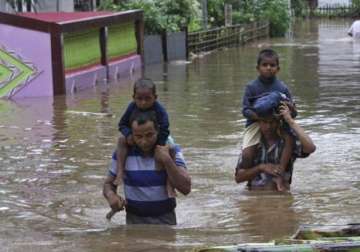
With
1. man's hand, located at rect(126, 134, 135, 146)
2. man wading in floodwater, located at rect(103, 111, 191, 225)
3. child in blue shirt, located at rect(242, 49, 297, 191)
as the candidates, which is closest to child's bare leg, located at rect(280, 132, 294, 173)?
child in blue shirt, located at rect(242, 49, 297, 191)

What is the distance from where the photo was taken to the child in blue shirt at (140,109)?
6012mm

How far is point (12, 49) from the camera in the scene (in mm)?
19484

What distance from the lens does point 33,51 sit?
1956 centimetres

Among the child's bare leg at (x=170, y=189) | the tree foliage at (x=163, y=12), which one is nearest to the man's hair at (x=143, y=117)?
the child's bare leg at (x=170, y=189)

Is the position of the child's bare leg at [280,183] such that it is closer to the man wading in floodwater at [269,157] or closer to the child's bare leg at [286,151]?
the man wading in floodwater at [269,157]

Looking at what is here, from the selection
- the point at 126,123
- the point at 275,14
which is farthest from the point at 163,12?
the point at 126,123

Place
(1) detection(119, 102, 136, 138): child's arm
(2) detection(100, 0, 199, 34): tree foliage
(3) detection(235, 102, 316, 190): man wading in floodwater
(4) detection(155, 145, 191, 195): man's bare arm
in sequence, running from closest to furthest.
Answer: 1. (4) detection(155, 145, 191, 195): man's bare arm
2. (1) detection(119, 102, 136, 138): child's arm
3. (3) detection(235, 102, 316, 190): man wading in floodwater
4. (2) detection(100, 0, 199, 34): tree foliage

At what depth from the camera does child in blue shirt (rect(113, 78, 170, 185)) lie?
19.7 feet

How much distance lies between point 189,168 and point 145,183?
4437 mm

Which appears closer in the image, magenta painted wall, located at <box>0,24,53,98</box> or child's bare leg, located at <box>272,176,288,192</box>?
child's bare leg, located at <box>272,176,288,192</box>

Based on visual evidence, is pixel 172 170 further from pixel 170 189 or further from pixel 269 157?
pixel 269 157

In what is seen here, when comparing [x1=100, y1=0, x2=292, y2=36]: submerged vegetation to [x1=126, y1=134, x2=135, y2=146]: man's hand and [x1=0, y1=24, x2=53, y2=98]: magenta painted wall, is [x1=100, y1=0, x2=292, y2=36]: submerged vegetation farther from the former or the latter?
[x1=126, y1=134, x2=135, y2=146]: man's hand

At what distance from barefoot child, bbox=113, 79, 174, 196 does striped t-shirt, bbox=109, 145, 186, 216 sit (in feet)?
0.18

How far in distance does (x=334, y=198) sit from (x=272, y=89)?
1484 mm
